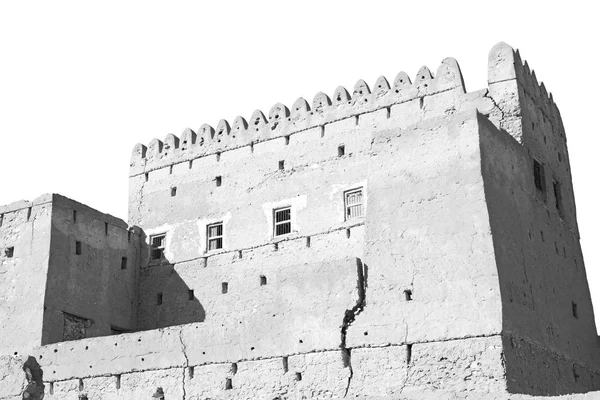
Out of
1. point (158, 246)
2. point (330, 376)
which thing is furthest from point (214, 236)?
point (330, 376)

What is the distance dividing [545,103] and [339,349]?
37.7 ft

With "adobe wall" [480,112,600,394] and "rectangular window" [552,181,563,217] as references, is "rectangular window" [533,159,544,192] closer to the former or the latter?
"adobe wall" [480,112,600,394]

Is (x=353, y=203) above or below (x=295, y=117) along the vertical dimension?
below

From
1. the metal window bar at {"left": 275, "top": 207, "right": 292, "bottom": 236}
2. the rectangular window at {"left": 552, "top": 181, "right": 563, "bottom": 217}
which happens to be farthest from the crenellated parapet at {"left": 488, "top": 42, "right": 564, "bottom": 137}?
the metal window bar at {"left": 275, "top": 207, "right": 292, "bottom": 236}

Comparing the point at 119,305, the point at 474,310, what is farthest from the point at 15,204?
the point at 474,310

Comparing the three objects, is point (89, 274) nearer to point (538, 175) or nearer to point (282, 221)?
point (282, 221)

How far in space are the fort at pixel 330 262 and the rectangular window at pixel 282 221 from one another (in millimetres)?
60

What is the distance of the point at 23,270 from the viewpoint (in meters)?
27.2

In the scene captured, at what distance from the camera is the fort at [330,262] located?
20.1 metres

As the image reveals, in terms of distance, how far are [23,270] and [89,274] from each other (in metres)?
1.82

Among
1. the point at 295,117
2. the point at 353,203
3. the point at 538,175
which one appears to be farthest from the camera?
the point at 295,117

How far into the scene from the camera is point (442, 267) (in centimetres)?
2028

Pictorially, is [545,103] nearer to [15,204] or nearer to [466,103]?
[466,103]

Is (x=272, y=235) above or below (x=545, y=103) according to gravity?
Result: below
